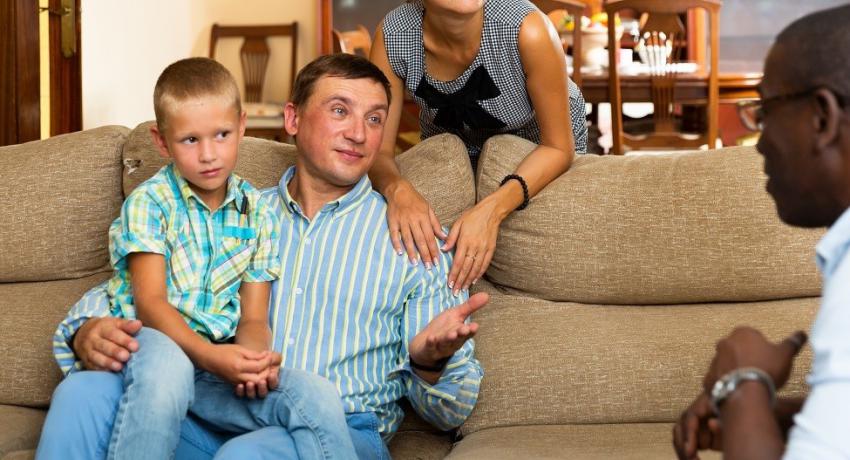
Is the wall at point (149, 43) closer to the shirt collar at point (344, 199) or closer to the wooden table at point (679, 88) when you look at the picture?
the wooden table at point (679, 88)

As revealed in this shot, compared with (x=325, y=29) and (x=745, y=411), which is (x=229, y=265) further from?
(x=325, y=29)

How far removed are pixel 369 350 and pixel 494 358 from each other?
0.27 meters

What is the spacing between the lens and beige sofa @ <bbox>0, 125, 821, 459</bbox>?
1.97m

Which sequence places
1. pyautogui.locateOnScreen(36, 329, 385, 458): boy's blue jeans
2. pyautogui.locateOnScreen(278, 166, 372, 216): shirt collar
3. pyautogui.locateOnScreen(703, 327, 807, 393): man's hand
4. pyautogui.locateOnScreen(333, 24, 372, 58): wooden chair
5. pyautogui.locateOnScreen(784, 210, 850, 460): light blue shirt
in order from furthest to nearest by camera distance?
1. pyautogui.locateOnScreen(333, 24, 372, 58): wooden chair
2. pyautogui.locateOnScreen(278, 166, 372, 216): shirt collar
3. pyautogui.locateOnScreen(36, 329, 385, 458): boy's blue jeans
4. pyautogui.locateOnScreen(703, 327, 807, 393): man's hand
5. pyautogui.locateOnScreen(784, 210, 850, 460): light blue shirt

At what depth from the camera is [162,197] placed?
1904mm

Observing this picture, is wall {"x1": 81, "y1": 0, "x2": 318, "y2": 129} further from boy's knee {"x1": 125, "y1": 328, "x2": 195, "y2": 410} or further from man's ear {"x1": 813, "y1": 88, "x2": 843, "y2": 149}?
man's ear {"x1": 813, "y1": 88, "x2": 843, "y2": 149}

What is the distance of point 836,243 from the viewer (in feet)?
3.32

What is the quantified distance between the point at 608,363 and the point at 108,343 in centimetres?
92

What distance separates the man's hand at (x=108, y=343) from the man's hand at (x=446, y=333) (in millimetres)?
482

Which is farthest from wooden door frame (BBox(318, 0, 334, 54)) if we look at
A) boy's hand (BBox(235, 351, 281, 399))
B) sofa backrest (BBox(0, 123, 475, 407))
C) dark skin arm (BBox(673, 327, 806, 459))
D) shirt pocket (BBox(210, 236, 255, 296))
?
dark skin arm (BBox(673, 327, 806, 459))

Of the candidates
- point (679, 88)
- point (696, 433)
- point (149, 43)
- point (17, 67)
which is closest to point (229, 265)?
point (696, 433)

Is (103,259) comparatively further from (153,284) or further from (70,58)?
(70,58)

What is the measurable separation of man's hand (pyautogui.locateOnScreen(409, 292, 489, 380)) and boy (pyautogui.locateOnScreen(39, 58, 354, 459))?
0.59 feet

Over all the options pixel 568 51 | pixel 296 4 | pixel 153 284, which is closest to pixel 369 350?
pixel 153 284
